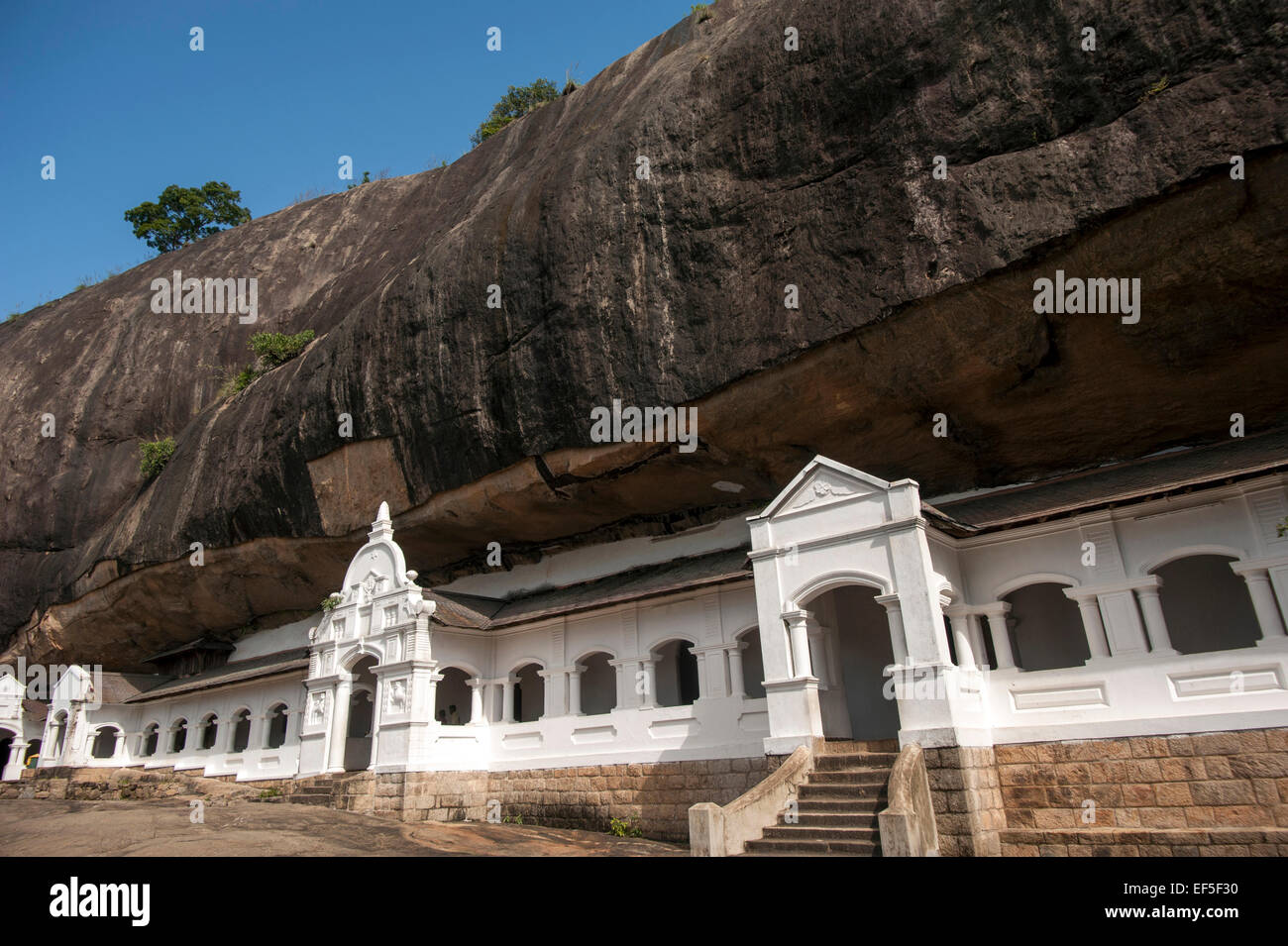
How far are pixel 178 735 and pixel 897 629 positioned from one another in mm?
26316

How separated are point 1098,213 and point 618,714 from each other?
12.1 metres

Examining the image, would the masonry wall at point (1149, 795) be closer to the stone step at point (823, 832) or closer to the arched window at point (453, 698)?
the stone step at point (823, 832)

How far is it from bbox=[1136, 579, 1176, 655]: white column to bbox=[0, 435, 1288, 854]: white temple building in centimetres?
3

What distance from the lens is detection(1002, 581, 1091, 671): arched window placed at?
48.6ft

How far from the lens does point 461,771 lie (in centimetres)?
1819

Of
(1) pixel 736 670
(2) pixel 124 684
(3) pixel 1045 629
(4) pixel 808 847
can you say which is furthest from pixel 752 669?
(2) pixel 124 684

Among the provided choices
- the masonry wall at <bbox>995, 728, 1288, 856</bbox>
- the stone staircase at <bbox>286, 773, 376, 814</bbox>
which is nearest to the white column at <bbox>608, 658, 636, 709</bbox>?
the stone staircase at <bbox>286, 773, 376, 814</bbox>

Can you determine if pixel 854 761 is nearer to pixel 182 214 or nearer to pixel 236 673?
pixel 236 673

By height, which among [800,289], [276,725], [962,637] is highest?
[800,289]

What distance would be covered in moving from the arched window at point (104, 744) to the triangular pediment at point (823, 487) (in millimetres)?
27739

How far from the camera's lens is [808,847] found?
34.3 feet

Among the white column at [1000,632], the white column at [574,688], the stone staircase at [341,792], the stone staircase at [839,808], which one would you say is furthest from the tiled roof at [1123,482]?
the stone staircase at [341,792]

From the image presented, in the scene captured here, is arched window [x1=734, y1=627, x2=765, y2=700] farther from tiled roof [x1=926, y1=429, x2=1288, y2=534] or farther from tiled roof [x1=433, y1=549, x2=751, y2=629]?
tiled roof [x1=926, y1=429, x2=1288, y2=534]

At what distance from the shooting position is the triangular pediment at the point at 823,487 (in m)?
13.4
